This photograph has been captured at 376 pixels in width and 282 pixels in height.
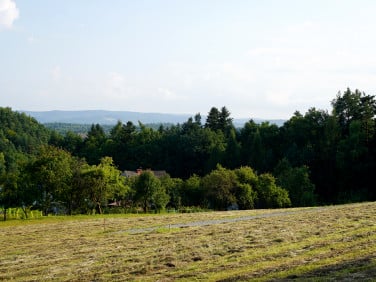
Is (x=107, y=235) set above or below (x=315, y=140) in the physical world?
below

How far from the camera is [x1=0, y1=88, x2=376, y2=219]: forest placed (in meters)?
59.0

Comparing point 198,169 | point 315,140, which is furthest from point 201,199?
point 198,169

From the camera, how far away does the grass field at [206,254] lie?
1561 cm

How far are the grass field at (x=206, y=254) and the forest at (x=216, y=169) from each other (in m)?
27.0

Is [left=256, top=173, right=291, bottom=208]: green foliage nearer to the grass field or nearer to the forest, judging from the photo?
the forest

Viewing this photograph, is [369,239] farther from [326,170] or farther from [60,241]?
[326,170]

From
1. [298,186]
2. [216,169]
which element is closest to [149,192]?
[216,169]

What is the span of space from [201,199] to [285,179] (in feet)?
46.3

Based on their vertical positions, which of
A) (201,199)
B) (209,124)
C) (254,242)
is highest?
(209,124)

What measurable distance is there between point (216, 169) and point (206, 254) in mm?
66330

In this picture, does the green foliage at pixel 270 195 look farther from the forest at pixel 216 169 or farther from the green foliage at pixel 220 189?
the green foliage at pixel 220 189

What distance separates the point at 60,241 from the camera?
95.6 feet

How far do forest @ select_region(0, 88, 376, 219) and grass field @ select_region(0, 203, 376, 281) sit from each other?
88.5 feet

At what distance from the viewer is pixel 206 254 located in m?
20.1
